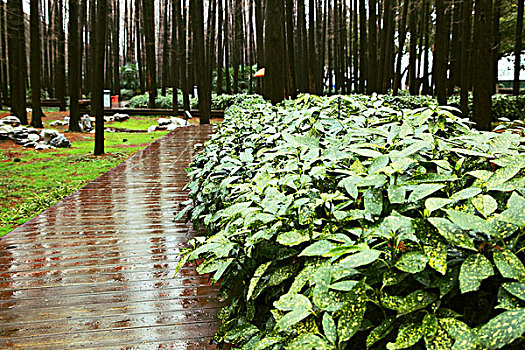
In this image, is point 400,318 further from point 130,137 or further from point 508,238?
point 130,137

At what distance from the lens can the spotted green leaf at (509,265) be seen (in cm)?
98

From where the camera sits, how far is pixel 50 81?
113 feet

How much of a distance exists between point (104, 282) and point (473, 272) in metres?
2.53

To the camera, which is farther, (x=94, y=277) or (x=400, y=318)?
(x=94, y=277)

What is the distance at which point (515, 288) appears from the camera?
3.17 feet

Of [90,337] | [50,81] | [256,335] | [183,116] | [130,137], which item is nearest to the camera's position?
[256,335]

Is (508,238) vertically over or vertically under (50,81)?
under

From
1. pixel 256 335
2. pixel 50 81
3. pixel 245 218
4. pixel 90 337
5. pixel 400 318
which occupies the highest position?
pixel 50 81

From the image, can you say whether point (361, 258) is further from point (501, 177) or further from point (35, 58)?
point (35, 58)

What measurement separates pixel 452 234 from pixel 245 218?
73 cm

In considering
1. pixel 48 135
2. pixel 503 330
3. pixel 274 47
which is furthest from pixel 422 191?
pixel 48 135

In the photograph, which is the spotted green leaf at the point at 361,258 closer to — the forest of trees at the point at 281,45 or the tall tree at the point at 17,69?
the forest of trees at the point at 281,45

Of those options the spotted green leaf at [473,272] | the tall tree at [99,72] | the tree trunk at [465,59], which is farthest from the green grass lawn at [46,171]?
the tree trunk at [465,59]

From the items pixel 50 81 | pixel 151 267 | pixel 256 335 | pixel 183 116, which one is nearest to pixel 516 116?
pixel 183 116
